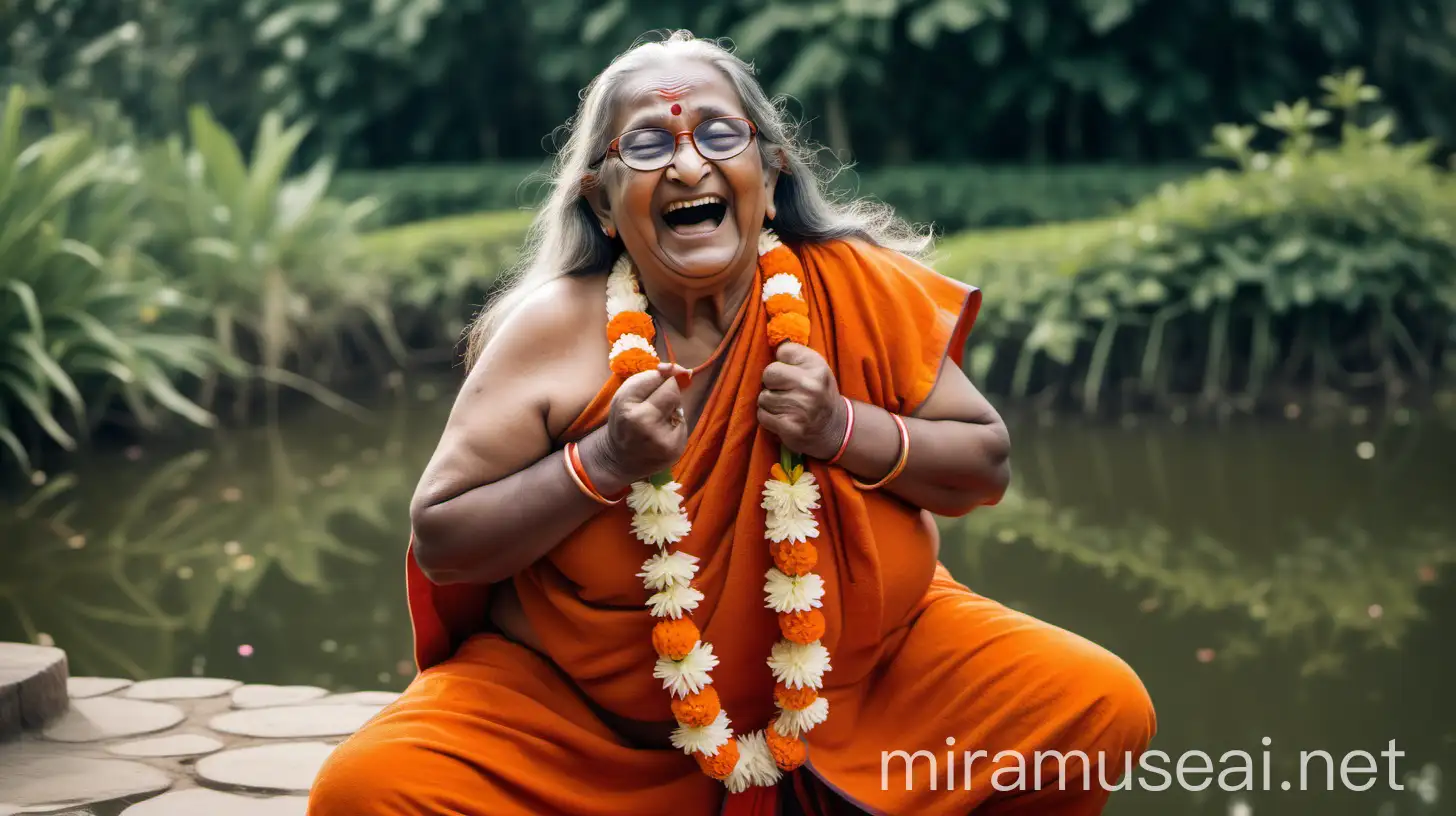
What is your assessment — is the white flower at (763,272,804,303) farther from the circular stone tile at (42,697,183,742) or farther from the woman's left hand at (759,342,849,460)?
the circular stone tile at (42,697,183,742)

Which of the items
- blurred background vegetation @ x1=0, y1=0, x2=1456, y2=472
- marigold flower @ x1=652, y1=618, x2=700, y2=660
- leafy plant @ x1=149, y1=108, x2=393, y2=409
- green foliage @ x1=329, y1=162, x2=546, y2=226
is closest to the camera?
marigold flower @ x1=652, y1=618, x2=700, y2=660

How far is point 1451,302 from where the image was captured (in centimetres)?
776

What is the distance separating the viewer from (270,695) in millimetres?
3693

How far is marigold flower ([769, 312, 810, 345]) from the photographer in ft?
8.66

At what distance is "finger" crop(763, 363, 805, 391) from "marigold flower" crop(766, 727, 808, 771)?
1.88ft

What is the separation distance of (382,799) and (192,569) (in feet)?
11.8

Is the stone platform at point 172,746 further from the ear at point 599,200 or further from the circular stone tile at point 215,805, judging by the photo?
the ear at point 599,200

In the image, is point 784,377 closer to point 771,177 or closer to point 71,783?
point 771,177

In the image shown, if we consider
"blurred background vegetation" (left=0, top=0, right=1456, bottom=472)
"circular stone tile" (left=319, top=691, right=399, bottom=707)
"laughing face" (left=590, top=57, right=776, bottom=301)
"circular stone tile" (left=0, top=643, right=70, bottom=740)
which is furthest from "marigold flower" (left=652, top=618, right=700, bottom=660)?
"blurred background vegetation" (left=0, top=0, right=1456, bottom=472)

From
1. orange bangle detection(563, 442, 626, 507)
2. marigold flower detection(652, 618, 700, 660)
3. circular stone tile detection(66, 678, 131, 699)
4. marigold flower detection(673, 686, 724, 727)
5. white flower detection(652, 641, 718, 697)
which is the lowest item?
circular stone tile detection(66, 678, 131, 699)

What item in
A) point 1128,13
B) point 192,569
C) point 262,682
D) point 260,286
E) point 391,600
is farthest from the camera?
point 1128,13

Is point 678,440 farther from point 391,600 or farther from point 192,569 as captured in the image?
point 192,569

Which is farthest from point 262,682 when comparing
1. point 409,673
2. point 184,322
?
point 184,322

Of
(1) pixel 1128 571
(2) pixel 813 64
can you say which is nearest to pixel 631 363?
(1) pixel 1128 571
